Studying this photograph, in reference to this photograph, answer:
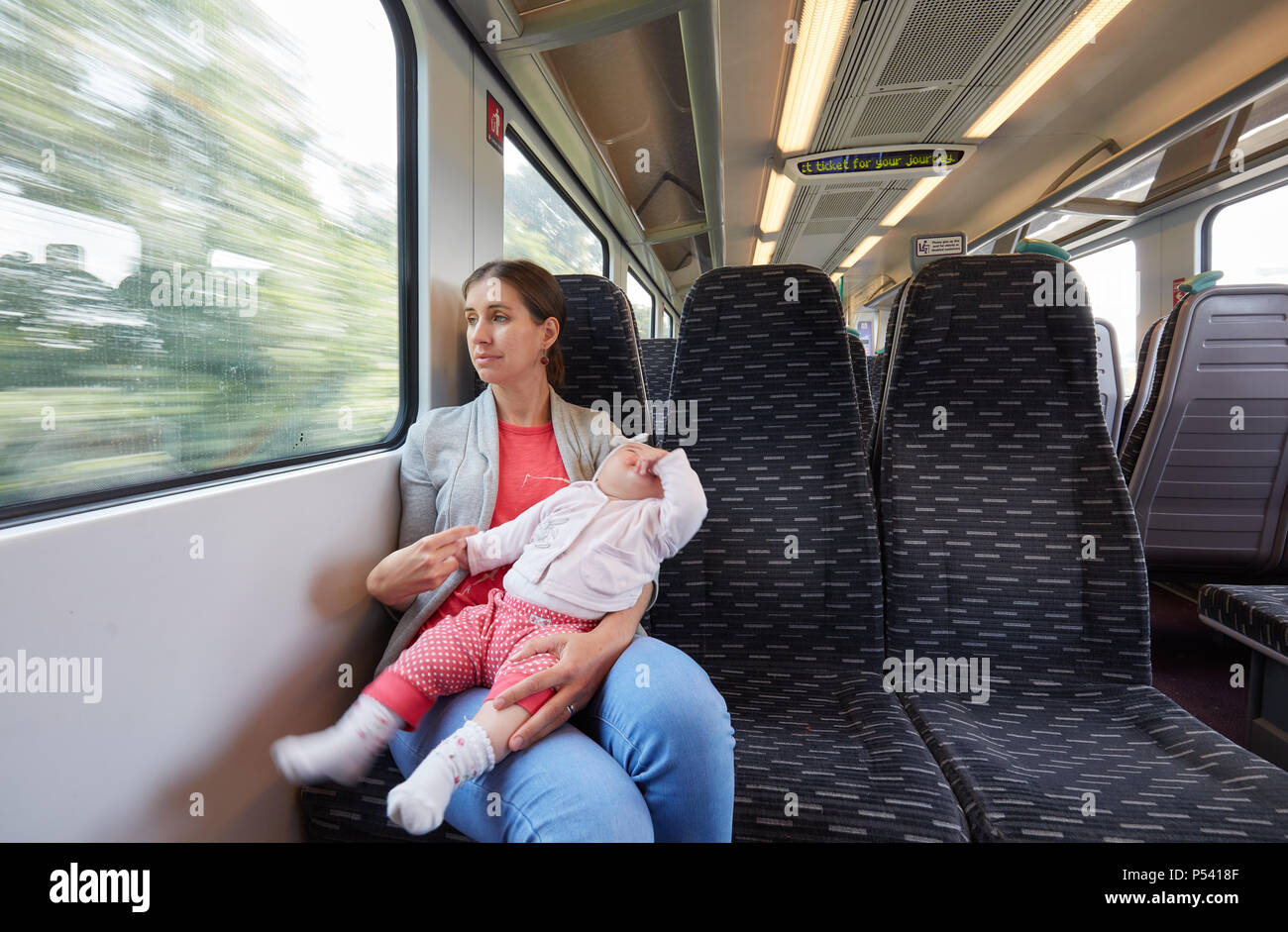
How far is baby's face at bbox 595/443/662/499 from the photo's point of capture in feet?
4.07

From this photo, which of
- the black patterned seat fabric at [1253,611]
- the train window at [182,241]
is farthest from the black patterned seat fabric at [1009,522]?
the train window at [182,241]

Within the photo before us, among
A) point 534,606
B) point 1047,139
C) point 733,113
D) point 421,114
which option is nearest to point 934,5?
point 733,113

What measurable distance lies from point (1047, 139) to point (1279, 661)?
16.3ft

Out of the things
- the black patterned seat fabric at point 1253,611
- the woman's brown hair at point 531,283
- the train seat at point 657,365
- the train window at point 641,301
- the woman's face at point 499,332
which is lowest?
the black patterned seat fabric at point 1253,611

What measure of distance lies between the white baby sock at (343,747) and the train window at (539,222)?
1908 mm

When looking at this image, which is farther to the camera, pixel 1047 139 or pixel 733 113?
pixel 1047 139

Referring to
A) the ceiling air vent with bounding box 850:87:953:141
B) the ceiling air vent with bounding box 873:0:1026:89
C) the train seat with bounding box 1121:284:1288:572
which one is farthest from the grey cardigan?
the ceiling air vent with bounding box 850:87:953:141

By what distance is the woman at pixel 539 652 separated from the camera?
0.97 m

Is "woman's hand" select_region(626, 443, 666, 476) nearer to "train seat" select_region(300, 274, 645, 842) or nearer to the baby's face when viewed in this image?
the baby's face

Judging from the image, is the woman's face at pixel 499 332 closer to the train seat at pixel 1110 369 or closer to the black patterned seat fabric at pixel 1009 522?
the black patterned seat fabric at pixel 1009 522
